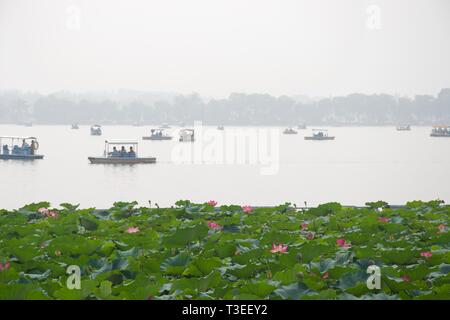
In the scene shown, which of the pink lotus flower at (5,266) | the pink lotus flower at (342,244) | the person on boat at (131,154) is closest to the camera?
the pink lotus flower at (5,266)

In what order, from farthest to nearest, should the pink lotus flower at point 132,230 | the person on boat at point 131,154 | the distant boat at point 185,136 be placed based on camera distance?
the distant boat at point 185,136 < the person on boat at point 131,154 < the pink lotus flower at point 132,230

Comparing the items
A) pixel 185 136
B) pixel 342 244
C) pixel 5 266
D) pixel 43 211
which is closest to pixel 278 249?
pixel 342 244

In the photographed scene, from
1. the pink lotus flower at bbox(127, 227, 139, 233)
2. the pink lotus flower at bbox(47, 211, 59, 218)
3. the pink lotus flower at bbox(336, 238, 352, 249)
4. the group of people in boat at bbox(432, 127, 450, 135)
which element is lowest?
the group of people in boat at bbox(432, 127, 450, 135)

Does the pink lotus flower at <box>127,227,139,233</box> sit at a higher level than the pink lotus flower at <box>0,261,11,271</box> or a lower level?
lower

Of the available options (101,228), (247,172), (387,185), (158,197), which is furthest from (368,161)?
(101,228)

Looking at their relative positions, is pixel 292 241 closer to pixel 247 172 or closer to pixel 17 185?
pixel 17 185

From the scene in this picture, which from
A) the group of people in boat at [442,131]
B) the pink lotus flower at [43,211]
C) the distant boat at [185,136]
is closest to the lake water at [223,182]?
the pink lotus flower at [43,211]

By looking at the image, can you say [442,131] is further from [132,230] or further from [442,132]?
[132,230]

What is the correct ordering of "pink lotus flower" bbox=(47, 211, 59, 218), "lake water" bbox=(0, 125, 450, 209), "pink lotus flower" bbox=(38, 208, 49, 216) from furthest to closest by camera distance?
"lake water" bbox=(0, 125, 450, 209) < "pink lotus flower" bbox=(38, 208, 49, 216) < "pink lotus flower" bbox=(47, 211, 59, 218)

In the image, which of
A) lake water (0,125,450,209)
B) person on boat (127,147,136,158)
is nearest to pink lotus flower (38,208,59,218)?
lake water (0,125,450,209)

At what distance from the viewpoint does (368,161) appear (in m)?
65.4

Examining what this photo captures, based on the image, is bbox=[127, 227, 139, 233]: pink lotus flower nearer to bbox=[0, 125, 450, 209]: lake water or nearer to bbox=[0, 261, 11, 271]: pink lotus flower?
bbox=[0, 261, 11, 271]: pink lotus flower

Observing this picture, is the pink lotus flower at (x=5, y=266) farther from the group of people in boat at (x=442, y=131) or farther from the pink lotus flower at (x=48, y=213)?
the group of people in boat at (x=442, y=131)

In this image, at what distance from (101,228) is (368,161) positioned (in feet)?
195
